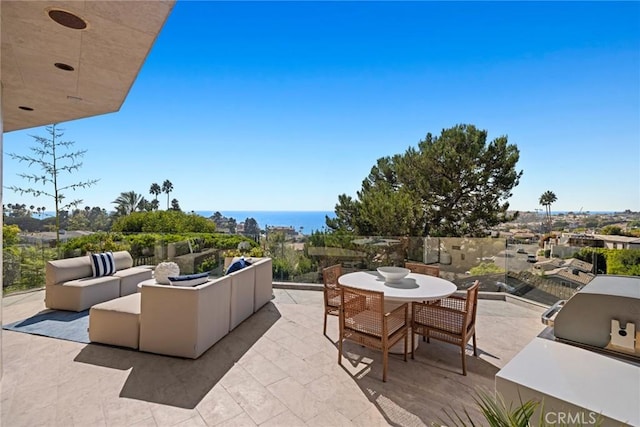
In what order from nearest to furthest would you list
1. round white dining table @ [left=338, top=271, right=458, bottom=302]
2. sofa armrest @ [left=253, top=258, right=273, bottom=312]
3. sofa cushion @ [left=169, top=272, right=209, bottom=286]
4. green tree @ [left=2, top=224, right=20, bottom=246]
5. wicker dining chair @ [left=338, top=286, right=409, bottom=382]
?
wicker dining chair @ [left=338, top=286, right=409, bottom=382]
round white dining table @ [left=338, top=271, right=458, bottom=302]
sofa cushion @ [left=169, top=272, right=209, bottom=286]
sofa armrest @ [left=253, top=258, right=273, bottom=312]
green tree @ [left=2, top=224, right=20, bottom=246]

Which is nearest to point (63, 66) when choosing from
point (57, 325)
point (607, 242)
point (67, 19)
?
point (67, 19)

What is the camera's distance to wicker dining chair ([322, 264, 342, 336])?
3521 mm

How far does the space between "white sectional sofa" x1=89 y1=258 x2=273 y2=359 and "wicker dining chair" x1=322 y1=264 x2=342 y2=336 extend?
1173 mm

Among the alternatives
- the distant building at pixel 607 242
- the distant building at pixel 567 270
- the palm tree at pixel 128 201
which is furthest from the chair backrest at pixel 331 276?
the palm tree at pixel 128 201

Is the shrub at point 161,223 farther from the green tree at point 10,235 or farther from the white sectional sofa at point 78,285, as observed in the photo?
the white sectional sofa at point 78,285

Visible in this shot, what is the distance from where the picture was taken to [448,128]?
10516mm

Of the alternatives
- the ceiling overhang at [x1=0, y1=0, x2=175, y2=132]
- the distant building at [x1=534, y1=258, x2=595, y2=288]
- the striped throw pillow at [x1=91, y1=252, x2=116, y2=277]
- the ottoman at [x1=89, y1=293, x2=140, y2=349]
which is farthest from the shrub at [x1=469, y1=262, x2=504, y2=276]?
the striped throw pillow at [x1=91, y1=252, x2=116, y2=277]

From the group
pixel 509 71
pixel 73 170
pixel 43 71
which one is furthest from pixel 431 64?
pixel 73 170

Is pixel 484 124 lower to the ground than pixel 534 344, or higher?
higher

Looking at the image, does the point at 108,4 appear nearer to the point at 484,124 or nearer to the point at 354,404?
the point at 354,404

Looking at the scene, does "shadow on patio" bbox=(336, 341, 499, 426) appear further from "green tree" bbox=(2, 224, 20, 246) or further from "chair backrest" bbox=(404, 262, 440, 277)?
A: "green tree" bbox=(2, 224, 20, 246)

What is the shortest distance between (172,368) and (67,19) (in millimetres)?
3029

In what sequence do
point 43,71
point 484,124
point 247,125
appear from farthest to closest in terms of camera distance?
point 247,125
point 484,124
point 43,71

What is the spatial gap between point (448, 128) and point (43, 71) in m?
10.7
